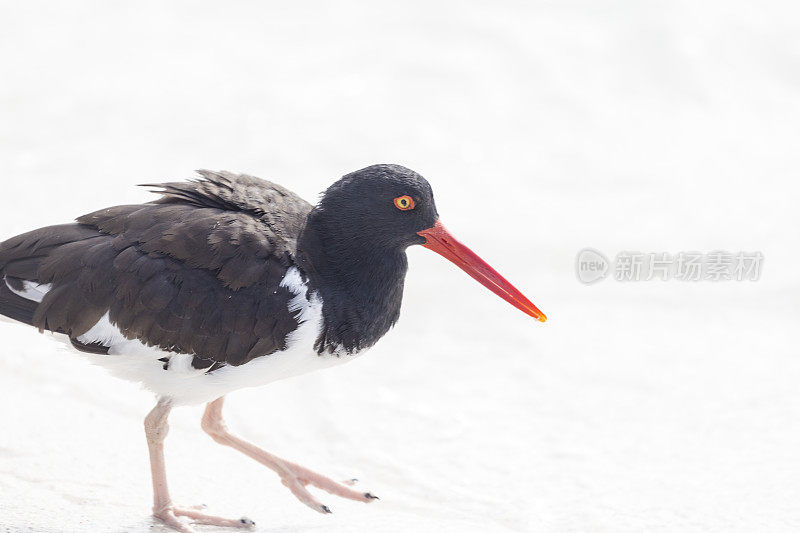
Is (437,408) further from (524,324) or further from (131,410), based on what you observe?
(131,410)

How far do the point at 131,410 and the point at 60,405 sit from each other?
0.38 meters

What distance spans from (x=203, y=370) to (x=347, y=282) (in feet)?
2.30

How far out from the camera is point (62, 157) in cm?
834

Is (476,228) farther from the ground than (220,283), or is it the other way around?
(476,228)

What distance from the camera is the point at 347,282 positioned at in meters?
4.14

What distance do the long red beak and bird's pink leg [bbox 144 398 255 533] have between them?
4.46 feet

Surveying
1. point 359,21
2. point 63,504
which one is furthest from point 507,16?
point 63,504

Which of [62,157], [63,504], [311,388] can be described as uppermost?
[62,157]

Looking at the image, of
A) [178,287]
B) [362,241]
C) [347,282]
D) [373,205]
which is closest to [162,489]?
[178,287]

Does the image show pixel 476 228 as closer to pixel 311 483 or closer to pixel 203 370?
pixel 311 483

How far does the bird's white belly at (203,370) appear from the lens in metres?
3.94

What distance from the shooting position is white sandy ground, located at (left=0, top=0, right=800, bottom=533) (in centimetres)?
486

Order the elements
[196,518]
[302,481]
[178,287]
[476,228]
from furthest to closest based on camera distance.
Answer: [476,228], [302,481], [196,518], [178,287]

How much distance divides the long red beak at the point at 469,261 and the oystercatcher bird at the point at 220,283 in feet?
0.04
